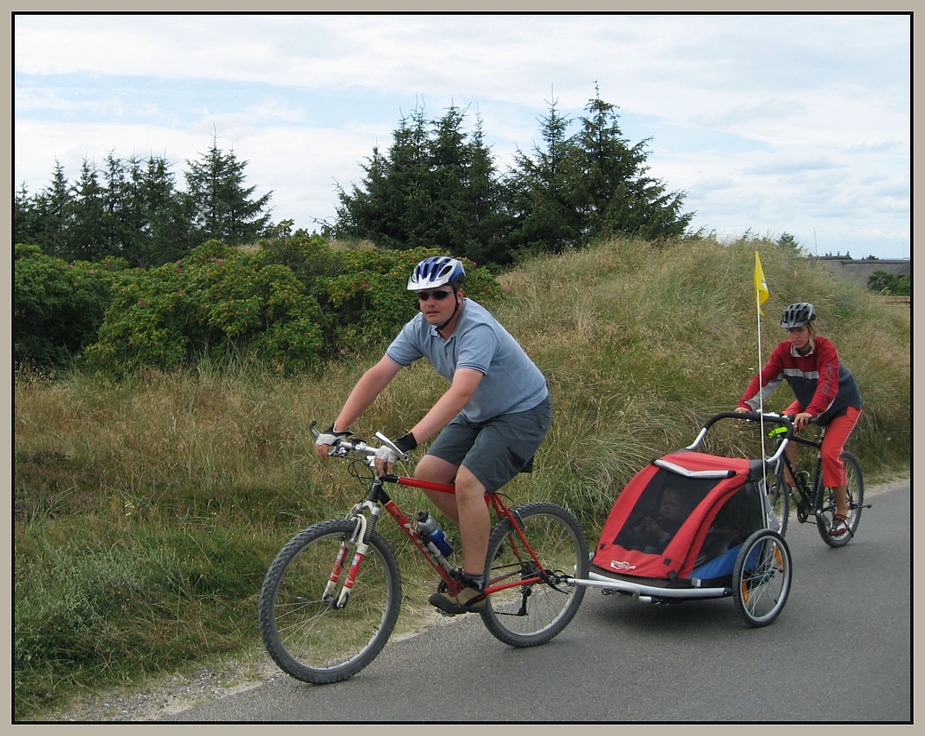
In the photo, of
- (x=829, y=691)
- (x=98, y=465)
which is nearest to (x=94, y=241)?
(x=98, y=465)

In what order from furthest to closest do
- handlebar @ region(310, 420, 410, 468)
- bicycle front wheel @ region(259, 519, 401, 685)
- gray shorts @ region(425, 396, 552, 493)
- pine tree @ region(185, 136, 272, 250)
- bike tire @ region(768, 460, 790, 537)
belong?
pine tree @ region(185, 136, 272, 250) → bike tire @ region(768, 460, 790, 537) → gray shorts @ region(425, 396, 552, 493) → handlebar @ region(310, 420, 410, 468) → bicycle front wheel @ region(259, 519, 401, 685)

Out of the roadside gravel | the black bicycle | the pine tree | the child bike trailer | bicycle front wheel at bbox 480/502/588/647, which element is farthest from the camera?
the pine tree

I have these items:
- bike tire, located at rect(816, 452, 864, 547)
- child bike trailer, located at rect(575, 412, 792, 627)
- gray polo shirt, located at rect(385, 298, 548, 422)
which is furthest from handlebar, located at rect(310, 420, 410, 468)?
bike tire, located at rect(816, 452, 864, 547)

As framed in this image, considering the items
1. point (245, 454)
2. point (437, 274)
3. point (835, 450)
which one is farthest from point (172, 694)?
point (835, 450)

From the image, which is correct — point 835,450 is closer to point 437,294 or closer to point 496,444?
point 496,444

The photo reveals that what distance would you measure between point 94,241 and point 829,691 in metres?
16.3

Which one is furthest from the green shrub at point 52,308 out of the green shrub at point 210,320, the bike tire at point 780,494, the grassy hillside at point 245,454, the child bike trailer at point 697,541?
the bike tire at point 780,494

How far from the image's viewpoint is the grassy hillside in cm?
483

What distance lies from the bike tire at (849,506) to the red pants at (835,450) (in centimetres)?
10

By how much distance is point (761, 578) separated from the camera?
544 centimetres

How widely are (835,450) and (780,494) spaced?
50 cm

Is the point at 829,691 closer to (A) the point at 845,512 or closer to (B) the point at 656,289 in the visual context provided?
(A) the point at 845,512

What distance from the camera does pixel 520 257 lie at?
56.3ft

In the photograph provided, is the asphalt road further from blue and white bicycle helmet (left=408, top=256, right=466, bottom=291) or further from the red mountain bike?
blue and white bicycle helmet (left=408, top=256, right=466, bottom=291)
